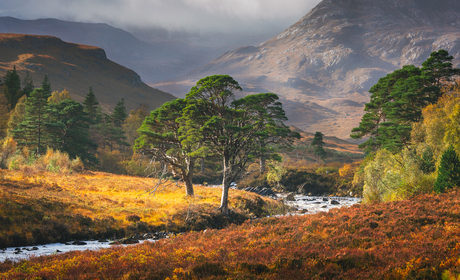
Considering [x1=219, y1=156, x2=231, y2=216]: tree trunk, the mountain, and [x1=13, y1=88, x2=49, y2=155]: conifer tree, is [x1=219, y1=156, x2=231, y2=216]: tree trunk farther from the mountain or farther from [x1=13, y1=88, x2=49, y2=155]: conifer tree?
the mountain

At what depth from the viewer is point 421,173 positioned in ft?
75.3

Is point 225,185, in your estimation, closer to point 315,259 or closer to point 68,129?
point 315,259

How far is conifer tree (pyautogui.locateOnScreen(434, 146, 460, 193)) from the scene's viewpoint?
18.8 meters

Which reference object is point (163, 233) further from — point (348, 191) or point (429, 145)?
point (348, 191)

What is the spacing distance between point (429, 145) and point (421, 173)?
6050mm

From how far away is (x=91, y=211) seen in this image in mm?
21656

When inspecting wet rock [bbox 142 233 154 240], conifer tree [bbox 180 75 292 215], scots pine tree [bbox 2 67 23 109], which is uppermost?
scots pine tree [bbox 2 67 23 109]

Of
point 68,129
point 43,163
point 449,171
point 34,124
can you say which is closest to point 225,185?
point 449,171

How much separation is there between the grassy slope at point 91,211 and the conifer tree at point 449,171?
1676 cm

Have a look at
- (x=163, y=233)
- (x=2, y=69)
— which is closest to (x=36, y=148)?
(x=163, y=233)

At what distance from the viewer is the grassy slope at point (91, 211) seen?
648 inches

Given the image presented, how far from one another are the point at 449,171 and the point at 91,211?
28177 mm

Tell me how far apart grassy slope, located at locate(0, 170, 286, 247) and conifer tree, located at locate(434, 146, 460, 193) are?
16763 mm

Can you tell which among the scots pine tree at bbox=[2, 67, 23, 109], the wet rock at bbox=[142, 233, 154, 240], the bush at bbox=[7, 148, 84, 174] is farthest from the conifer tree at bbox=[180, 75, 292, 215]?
the scots pine tree at bbox=[2, 67, 23, 109]
